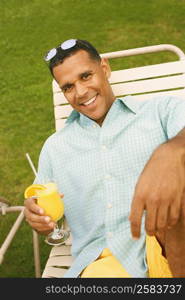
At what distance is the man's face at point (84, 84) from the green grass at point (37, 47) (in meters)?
1.60

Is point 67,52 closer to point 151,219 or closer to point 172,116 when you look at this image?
point 172,116

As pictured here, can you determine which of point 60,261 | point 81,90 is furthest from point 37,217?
point 81,90

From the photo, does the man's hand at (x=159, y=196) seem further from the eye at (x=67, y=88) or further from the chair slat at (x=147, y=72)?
the chair slat at (x=147, y=72)

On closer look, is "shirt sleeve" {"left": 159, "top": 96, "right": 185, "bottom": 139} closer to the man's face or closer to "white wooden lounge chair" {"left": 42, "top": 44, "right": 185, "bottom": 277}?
the man's face

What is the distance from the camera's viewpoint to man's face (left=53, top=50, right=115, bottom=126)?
2.71 m

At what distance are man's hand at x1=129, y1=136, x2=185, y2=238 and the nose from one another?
1.18 meters

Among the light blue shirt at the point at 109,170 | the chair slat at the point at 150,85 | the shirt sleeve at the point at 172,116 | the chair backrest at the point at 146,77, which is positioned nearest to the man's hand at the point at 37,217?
the light blue shirt at the point at 109,170

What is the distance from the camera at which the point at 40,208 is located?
2.38 meters

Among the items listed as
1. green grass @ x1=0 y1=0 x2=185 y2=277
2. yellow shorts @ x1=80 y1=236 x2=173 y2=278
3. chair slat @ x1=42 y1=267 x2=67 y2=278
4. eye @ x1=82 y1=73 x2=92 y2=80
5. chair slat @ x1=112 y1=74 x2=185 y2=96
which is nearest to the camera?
yellow shorts @ x1=80 y1=236 x2=173 y2=278

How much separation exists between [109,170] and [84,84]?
0.58 m

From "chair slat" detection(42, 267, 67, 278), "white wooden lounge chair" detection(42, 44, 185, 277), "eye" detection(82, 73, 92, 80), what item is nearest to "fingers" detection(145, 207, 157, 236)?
"chair slat" detection(42, 267, 67, 278)

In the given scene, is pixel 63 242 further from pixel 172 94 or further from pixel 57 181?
pixel 172 94

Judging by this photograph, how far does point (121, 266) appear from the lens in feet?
7.75

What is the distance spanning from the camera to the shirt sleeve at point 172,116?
238 cm
